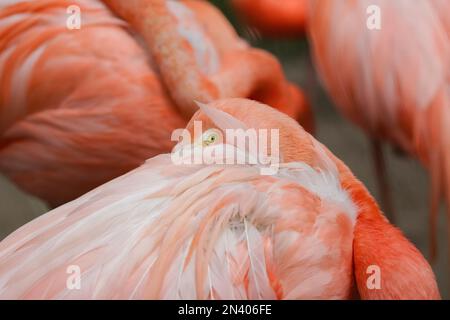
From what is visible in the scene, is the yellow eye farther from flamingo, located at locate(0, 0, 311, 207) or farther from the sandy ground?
the sandy ground

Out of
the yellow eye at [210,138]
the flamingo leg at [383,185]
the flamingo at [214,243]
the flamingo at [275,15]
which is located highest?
the flamingo at [275,15]

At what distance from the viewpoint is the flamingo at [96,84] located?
1.50m

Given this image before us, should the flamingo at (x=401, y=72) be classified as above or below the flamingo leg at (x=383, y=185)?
above

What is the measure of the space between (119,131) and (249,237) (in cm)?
58

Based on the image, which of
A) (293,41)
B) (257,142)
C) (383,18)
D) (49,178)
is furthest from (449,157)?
(293,41)

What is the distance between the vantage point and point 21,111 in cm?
154

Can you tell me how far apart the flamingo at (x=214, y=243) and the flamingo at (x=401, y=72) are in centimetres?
33

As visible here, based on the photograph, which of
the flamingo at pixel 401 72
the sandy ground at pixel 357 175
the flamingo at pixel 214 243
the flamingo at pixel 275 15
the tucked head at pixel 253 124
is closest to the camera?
the flamingo at pixel 214 243

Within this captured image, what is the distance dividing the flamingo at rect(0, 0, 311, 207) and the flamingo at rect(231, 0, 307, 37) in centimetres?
67

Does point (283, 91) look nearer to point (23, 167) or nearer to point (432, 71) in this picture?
point (432, 71)

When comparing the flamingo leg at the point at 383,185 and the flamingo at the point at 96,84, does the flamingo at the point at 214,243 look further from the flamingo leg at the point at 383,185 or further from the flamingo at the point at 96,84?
the flamingo leg at the point at 383,185

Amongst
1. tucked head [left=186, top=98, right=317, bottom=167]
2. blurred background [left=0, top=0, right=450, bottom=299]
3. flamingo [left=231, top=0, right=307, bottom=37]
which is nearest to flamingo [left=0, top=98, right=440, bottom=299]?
tucked head [left=186, top=98, right=317, bottom=167]

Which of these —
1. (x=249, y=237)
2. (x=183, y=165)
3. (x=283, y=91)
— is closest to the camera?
(x=249, y=237)

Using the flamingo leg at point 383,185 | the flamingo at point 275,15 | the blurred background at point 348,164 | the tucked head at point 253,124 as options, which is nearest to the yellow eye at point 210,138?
the tucked head at point 253,124
